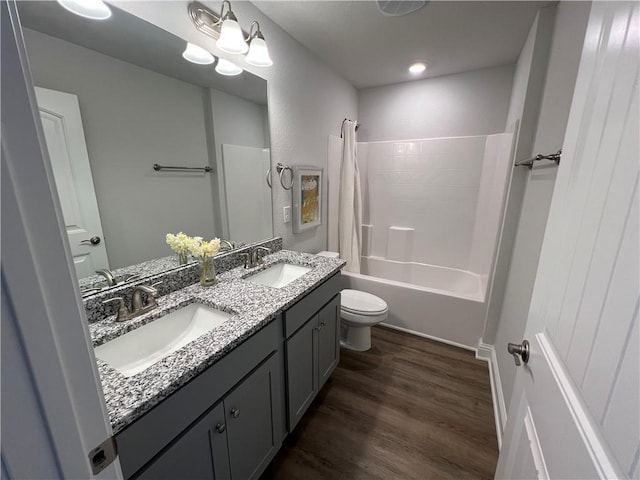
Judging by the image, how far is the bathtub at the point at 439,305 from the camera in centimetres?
218

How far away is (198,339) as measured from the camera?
917mm

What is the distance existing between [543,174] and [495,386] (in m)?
1.40

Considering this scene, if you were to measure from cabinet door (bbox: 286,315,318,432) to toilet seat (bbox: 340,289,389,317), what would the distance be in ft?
1.90

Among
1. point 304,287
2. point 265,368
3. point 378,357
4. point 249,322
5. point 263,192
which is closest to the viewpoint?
point 249,322

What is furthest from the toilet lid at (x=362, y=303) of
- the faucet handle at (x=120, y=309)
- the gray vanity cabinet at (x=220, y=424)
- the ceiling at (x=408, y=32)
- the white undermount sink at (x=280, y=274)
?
the ceiling at (x=408, y=32)

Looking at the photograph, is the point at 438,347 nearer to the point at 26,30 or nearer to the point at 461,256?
the point at 461,256

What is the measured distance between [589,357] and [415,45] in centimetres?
228

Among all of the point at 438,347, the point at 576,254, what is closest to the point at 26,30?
the point at 576,254

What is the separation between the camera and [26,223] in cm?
32

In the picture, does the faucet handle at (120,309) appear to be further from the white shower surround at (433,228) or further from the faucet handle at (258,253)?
the white shower surround at (433,228)

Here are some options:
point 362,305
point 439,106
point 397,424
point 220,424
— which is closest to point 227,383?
point 220,424

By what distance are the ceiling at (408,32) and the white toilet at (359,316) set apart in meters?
1.98

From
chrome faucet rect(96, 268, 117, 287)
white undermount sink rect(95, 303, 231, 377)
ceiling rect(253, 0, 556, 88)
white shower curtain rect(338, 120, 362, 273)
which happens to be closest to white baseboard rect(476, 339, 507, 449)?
white shower curtain rect(338, 120, 362, 273)

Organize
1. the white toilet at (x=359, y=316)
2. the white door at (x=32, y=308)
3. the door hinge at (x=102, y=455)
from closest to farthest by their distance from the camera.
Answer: the white door at (x=32, y=308) → the door hinge at (x=102, y=455) → the white toilet at (x=359, y=316)
